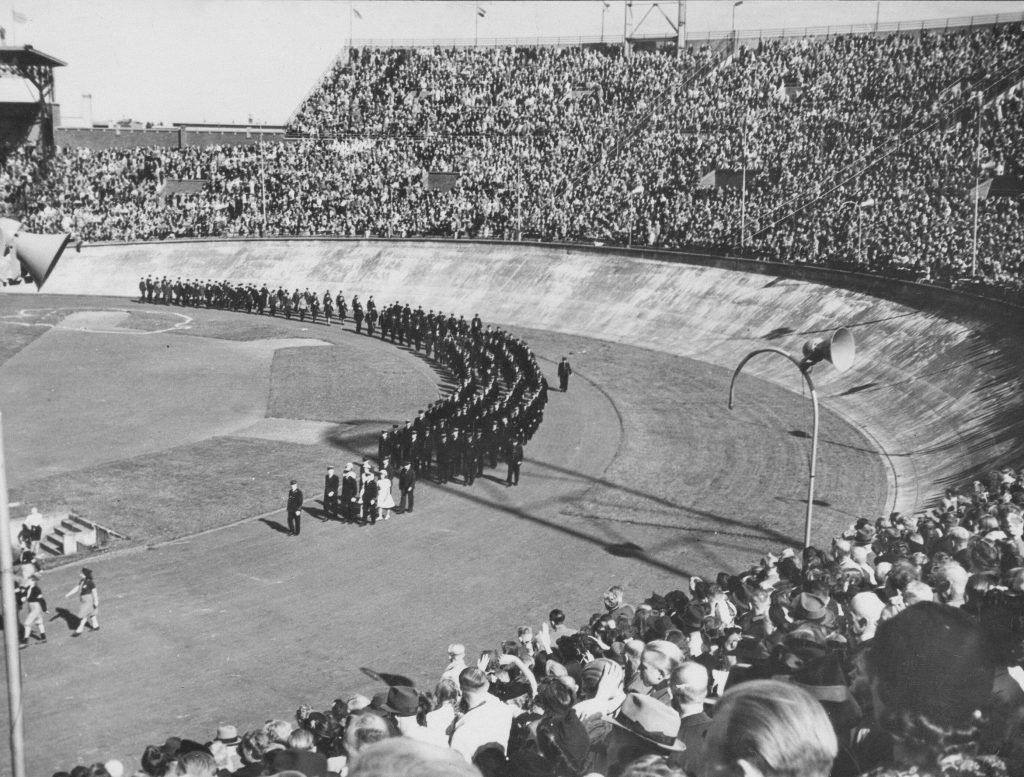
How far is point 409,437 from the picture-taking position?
71.9ft

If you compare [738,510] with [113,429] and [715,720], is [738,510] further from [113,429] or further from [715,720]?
[715,720]

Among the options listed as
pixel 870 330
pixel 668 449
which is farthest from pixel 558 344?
pixel 668 449

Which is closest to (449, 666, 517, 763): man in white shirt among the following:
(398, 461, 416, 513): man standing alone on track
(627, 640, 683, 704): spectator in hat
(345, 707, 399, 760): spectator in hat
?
(345, 707, 399, 760): spectator in hat

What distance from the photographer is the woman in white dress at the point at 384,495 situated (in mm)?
19312

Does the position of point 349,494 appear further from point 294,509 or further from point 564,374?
point 564,374

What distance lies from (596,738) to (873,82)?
45.6m

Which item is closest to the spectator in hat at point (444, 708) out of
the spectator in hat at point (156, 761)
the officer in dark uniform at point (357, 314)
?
the spectator in hat at point (156, 761)

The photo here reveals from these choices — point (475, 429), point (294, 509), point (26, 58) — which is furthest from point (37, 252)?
point (26, 58)

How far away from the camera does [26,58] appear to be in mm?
56844

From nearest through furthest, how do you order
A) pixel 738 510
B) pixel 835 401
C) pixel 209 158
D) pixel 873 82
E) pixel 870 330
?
pixel 738 510
pixel 835 401
pixel 870 330
pixel 873 82
pixel 209 158

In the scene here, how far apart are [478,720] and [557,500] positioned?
46.8 ft

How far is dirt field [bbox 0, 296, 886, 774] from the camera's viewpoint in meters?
13.2

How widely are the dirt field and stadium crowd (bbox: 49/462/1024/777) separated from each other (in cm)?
212

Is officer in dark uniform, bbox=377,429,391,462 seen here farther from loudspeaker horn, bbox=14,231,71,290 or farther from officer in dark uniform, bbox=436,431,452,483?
loudspeaker horn, bbox=14,231,71,290
